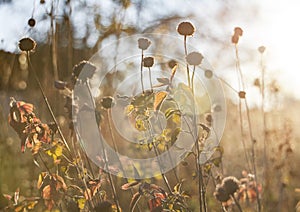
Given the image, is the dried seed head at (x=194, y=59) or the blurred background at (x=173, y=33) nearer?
the dried seed head at (x=194, y=59)

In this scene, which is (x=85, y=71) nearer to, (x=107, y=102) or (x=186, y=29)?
(x=107, y=102)

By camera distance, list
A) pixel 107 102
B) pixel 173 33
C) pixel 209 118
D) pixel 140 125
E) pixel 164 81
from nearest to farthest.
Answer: pixel 164 81 → pixel 140 125 → pixel 107 102 → pixel 209 118 → pixel 173 33

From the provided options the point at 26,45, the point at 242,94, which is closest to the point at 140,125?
the point at 26,45

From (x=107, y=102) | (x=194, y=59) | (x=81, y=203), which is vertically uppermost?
(x=194, y=59)

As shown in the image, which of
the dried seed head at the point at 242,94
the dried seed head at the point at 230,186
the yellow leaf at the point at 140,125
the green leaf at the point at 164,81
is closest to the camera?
the dried seed head at the point at 230,186

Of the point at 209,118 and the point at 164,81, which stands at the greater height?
the point at 164,81

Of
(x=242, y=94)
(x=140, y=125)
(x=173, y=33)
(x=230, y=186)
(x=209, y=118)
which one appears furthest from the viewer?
(x=173, y=33)

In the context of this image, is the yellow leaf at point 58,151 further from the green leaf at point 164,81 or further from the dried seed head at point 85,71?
the green leaf at point 164,81

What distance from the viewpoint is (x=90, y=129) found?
2.60 metres

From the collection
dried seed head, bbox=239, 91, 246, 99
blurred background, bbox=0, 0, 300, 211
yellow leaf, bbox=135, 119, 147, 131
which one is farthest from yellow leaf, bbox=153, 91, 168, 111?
blurred background, bbox=0, 0, 300, 211

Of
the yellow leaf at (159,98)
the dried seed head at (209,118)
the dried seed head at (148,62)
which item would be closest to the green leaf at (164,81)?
the yellow leaf at (159,98)

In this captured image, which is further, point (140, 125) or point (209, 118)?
point (209, 118)

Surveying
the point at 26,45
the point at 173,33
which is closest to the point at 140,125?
the point at 26,45

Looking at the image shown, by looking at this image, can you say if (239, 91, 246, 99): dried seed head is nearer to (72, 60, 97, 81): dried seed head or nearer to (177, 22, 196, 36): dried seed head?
(177, 22, 196, 36): dried seed head
